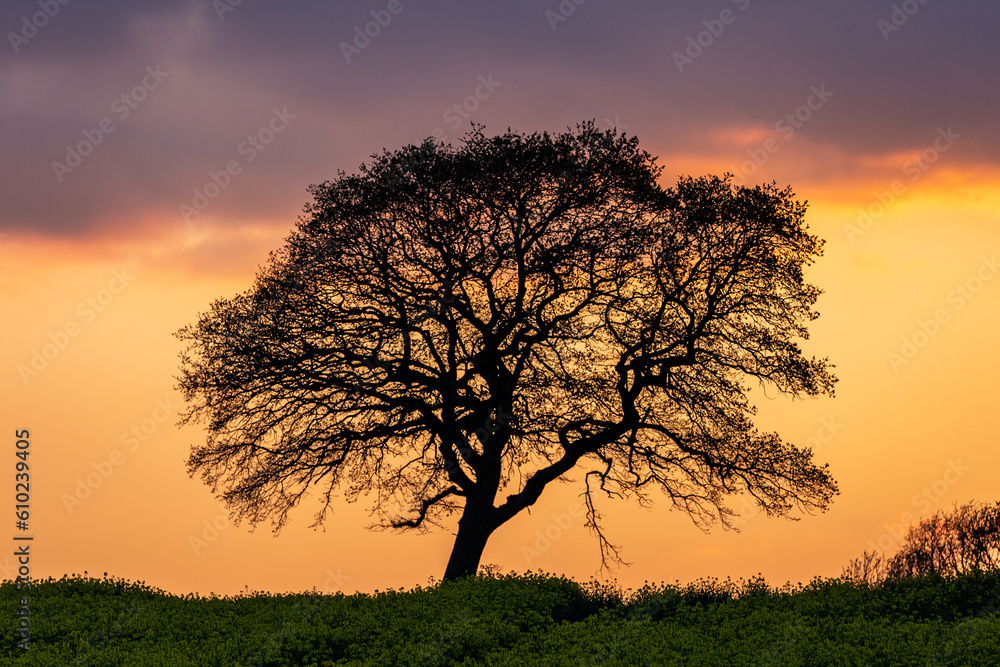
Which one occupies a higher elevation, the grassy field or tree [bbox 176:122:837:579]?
tree [bbox 176:122:837:579]

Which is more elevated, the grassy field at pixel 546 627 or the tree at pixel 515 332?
the tree at pixel 515 332

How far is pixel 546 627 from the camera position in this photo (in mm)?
21484

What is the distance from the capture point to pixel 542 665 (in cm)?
1800

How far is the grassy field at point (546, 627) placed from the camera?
18.0 metres

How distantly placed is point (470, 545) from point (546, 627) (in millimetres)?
5355

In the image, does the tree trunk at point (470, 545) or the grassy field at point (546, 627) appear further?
the tree trunk at point (470, 545)

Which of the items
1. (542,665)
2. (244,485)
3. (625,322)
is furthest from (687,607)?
(244,485)

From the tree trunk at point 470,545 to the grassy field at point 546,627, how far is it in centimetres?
188

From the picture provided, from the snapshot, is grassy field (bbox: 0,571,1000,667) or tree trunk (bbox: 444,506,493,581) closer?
grassy field (bbox: 0,571,1000,667)

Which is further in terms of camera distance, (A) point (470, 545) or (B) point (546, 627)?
(A) point (470, 545)

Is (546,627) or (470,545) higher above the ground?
(470,545)

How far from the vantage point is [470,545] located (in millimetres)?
26438

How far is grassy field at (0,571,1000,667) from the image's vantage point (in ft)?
59.2

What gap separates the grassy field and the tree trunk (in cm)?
188
